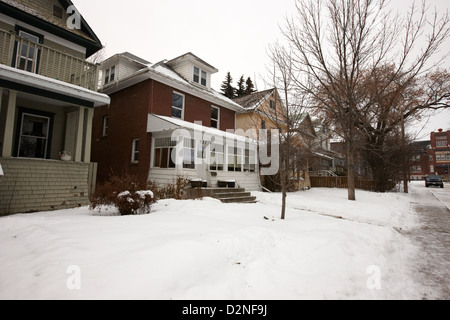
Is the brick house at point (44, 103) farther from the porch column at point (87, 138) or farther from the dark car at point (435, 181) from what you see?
the dark car at point (435, 181)

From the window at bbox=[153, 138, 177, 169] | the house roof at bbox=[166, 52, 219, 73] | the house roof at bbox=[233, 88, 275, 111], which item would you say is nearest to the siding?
the window at bbox=[153, 138, 177, 169]

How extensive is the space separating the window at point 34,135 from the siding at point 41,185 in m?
2.57

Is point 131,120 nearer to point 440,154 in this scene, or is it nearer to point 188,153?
point 188,153

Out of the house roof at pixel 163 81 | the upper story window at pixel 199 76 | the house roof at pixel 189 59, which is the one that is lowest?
the house roof at pixel 163 81

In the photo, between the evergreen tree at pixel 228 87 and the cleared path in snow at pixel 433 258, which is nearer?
the cleared path in snow at pixel 433 258

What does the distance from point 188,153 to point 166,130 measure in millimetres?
1612

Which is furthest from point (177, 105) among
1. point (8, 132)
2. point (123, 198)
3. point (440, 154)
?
point (440, 154)

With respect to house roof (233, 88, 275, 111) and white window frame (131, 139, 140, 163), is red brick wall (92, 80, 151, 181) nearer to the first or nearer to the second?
white window frame (131, 139, 140, 163)

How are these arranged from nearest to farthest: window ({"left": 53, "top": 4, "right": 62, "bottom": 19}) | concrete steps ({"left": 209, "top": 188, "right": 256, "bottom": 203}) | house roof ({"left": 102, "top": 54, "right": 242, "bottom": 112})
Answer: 1. concrete steps ({"left": 209, "top": 188, "right": 256, "bottom": 203})
2. window ({"left": 53, "top": 4, "right": 62, "bottom": 19})
3. house roof ({"left": 102, "top": 54, "right": 242, "bottom": 112})

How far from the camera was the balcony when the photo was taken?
7.45 meters

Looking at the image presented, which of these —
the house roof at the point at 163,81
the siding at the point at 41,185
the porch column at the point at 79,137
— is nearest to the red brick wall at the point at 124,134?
the house roof at the point at 163,81

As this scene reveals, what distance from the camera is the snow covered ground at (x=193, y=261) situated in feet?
7.63

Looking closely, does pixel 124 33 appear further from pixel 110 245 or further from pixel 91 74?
pixel 110 245

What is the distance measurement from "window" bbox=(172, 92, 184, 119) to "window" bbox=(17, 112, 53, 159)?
6.23 meters
